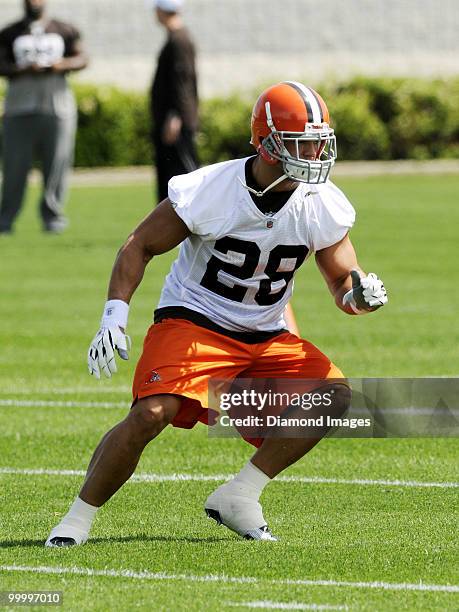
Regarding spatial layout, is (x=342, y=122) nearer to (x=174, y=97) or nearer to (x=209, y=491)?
(x=174, y=97)

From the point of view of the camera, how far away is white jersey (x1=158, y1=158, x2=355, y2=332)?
→ 19.5 ft

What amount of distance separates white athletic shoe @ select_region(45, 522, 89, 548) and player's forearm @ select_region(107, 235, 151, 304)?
86 cm

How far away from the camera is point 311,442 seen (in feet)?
19.5

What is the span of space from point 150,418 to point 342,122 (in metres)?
26.0

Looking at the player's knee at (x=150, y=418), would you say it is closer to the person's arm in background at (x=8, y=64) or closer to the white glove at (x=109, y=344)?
the white glove at (x=109, y=344)

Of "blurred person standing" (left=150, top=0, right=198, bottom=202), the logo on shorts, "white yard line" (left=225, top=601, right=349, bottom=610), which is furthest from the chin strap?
"blurred person standing" (left=150, top=0, right=198, bottom=202)

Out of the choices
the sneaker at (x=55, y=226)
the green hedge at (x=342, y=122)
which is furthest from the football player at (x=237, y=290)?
the green hedge at (x=342, y=122)

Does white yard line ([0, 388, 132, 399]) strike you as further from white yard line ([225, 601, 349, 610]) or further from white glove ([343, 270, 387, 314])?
white yard line ([225, 601, 349, 610])

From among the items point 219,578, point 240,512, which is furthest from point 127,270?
point 219,578

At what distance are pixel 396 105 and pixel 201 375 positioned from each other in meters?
27.1

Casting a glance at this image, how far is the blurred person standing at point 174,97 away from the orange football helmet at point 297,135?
32.0ft

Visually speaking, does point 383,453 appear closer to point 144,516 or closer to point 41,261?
point 144,516

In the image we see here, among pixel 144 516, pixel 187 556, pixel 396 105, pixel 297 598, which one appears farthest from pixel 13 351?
pixel 396 105

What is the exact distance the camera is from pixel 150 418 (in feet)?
18.6
